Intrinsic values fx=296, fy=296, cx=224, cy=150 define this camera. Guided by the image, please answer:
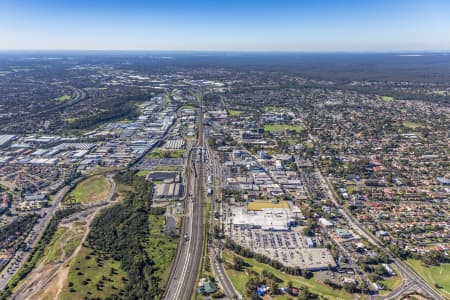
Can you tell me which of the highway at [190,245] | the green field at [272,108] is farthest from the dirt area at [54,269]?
the green field at [272,108]

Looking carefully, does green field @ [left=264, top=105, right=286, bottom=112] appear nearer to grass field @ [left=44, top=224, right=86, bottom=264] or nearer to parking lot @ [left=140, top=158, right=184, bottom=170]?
parking lot @ [left=140, top=158, right=184, bottom=170]

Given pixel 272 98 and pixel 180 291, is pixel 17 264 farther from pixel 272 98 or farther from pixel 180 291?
pixel 272 98

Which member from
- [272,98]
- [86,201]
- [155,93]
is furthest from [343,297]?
[155,93]

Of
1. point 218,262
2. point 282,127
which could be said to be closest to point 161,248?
point 218,262

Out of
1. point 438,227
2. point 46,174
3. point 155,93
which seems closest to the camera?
point 438,227

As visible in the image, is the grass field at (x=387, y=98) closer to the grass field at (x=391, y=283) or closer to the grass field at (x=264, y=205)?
the grass field at (x=264, y=205)

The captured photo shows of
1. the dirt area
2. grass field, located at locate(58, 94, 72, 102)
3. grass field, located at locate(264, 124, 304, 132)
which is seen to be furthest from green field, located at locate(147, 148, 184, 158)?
grass field, located at locate(58, 94, 72, 102)
